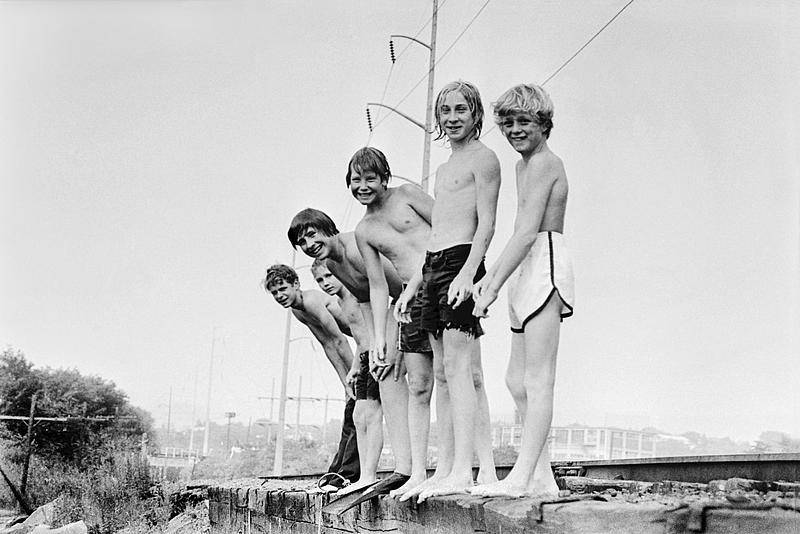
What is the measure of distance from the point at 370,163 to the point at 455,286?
124 cm

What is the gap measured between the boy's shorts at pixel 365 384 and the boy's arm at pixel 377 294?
0.84 m

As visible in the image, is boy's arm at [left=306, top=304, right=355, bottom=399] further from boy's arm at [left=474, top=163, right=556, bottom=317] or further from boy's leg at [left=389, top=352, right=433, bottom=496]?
boy's arm at [left=474, top=163, right=556, bottom=317]

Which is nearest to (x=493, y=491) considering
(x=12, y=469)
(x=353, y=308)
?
(x=353, y=308)

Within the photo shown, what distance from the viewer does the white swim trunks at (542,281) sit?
481 cm

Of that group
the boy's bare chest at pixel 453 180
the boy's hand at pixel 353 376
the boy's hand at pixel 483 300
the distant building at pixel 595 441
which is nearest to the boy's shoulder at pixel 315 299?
the boy's hand at pixel 353 376

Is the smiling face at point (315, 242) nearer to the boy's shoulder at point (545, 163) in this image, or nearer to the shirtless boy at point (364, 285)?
the shirtless boy at point (364, 285)

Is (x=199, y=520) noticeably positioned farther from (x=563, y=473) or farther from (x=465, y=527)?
(x=465, y=527)

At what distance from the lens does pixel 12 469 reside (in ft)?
113

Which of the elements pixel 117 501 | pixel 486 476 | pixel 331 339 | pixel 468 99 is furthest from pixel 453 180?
pixel 117 501

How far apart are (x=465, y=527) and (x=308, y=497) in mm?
3050

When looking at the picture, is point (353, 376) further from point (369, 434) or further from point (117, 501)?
point (117, 501)

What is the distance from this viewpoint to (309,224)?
707cm

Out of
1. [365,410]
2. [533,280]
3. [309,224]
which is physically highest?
[309,224]

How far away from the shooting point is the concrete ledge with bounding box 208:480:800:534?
324 cm
